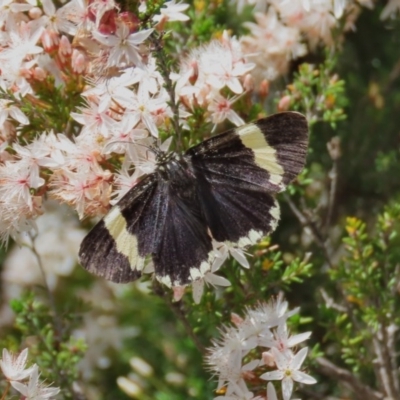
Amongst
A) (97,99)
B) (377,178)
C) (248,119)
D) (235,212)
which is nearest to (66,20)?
(97,99)

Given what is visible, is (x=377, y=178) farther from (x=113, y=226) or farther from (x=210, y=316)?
(x=113, y=226)

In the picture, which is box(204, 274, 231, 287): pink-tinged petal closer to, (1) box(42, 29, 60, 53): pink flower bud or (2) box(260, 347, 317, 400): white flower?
(2) box(260, 347, 317, 400): white flower

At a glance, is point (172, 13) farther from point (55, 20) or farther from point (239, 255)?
point (239, 255)

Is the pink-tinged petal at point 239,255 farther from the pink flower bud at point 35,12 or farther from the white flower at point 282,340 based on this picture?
the pink flower bud at point 35,12

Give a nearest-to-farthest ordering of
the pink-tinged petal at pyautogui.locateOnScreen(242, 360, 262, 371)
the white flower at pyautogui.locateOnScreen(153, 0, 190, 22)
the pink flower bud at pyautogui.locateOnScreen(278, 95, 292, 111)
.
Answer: the pink-tinged petal at pyautogui.locateOnScreen(242, 360, 262, 371), the white flower at pyautogui.locateOnScreen(153, 0, 190, 22), the pink flower bud at pyautogui.locateOnScreen(278, 95, 292, 111)

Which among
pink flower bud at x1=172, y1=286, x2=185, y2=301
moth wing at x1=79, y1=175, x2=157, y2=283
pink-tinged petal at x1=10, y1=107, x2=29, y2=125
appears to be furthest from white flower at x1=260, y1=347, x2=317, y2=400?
pink-tinged petal at x1=10, y1=107, x2=29, y2=125
